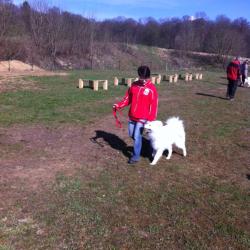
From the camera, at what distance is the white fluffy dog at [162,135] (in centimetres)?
648

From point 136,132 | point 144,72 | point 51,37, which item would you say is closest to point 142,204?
point 136,132

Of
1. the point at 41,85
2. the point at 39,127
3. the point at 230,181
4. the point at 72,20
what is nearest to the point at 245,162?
the point at 230,181

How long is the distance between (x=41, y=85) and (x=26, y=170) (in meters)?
13.1

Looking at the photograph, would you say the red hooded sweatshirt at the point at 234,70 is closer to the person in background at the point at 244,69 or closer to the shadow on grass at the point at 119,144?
the person in background at the point at 244,69

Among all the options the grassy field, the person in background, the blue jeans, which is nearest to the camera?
the grassy field

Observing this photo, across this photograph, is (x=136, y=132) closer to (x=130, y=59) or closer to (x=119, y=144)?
(x=119, y=144)

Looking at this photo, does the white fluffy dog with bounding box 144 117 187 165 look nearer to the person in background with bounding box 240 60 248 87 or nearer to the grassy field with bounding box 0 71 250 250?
the grassy field with bounding box 0 71 250 250

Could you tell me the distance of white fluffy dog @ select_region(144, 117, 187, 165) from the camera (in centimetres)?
648

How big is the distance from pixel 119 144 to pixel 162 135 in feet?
6.08

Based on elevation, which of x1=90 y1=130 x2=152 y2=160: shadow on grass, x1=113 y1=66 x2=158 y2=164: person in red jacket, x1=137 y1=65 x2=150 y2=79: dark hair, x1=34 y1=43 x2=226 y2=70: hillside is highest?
x1=137 y1=65 x2=150 y2=79: dark hair

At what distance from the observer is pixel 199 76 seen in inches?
1150

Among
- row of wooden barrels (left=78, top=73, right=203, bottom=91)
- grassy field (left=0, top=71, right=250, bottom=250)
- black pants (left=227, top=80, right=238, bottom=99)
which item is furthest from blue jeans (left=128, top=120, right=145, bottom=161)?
row of wooden barrels (left=78, top=73, right=203, bottom=91)

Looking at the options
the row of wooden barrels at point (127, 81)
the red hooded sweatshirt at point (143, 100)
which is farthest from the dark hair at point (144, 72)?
the row of wooden barrels at point (127, 81)

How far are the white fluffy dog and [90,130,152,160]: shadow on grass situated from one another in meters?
0.52
